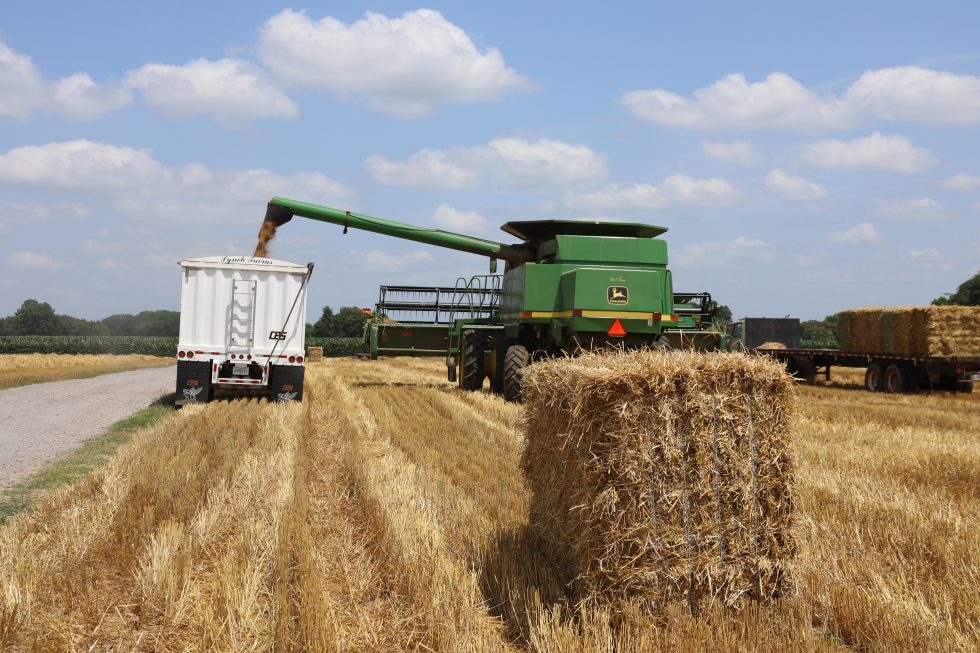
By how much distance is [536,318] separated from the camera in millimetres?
13930

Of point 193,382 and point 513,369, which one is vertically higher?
point 513,369

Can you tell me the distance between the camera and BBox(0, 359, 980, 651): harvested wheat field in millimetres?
3795

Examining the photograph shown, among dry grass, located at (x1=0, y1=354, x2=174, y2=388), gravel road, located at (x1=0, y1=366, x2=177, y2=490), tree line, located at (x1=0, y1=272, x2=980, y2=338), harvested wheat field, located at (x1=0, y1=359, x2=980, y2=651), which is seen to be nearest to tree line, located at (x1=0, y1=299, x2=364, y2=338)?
tree line, located at (x1=0, y1=272, x2=980, y2=338)

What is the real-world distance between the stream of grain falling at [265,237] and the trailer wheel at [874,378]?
48.5 ft

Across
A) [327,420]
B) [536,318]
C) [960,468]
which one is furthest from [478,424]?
[960,468]

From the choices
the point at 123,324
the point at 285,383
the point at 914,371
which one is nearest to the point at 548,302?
the point at 285,383

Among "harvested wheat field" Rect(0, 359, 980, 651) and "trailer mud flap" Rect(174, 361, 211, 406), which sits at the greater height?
"trailer mud flap" Rect(174, 361, 211, 406)

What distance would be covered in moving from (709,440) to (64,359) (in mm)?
43379

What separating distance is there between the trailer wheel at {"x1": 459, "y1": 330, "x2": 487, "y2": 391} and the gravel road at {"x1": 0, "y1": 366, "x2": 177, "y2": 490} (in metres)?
5.98

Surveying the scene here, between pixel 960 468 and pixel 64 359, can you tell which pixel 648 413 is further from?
pixel 64 359

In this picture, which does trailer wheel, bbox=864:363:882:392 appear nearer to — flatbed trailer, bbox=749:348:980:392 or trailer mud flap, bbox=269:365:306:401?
flatbed trailer, bbox=749:348:980:392

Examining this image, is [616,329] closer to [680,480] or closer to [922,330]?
[680,480]

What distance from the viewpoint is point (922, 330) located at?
1909 cm

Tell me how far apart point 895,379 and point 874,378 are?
2.79 feet
